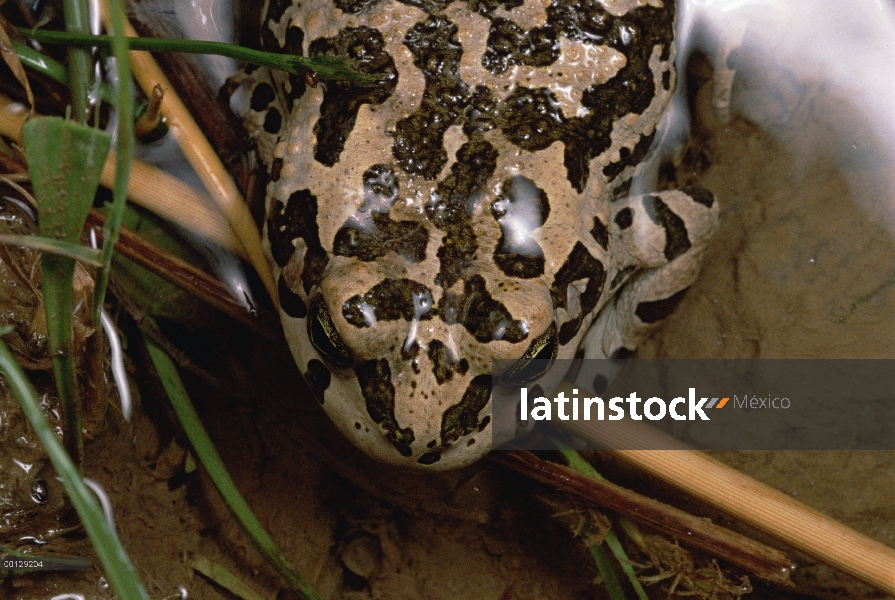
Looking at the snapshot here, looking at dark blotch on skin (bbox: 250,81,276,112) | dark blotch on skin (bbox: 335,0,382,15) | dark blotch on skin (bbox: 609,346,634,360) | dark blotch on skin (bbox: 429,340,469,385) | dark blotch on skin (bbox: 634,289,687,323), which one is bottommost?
dark blotch on skin (bbox: 609,346,634,360)

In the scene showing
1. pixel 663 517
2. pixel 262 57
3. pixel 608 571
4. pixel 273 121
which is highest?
pixel 262 57

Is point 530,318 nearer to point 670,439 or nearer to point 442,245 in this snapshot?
point 442,245

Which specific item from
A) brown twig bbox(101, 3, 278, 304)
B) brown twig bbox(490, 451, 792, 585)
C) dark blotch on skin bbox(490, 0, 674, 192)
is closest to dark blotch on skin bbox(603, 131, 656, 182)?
dark blotch on skin bbox(490, 0, 674, 192)

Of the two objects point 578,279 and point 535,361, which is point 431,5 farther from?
point 535,361

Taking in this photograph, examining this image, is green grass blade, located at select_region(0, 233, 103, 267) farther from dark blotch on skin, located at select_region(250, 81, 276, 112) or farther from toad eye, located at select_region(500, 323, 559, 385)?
dark blotch on skin, located at select_region(250, 81, 276, 112)

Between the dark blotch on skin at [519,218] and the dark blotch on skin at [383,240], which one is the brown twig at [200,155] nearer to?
the dark blotch on skin at [383,240]

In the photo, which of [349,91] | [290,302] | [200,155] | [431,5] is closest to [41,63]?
[200,155]
